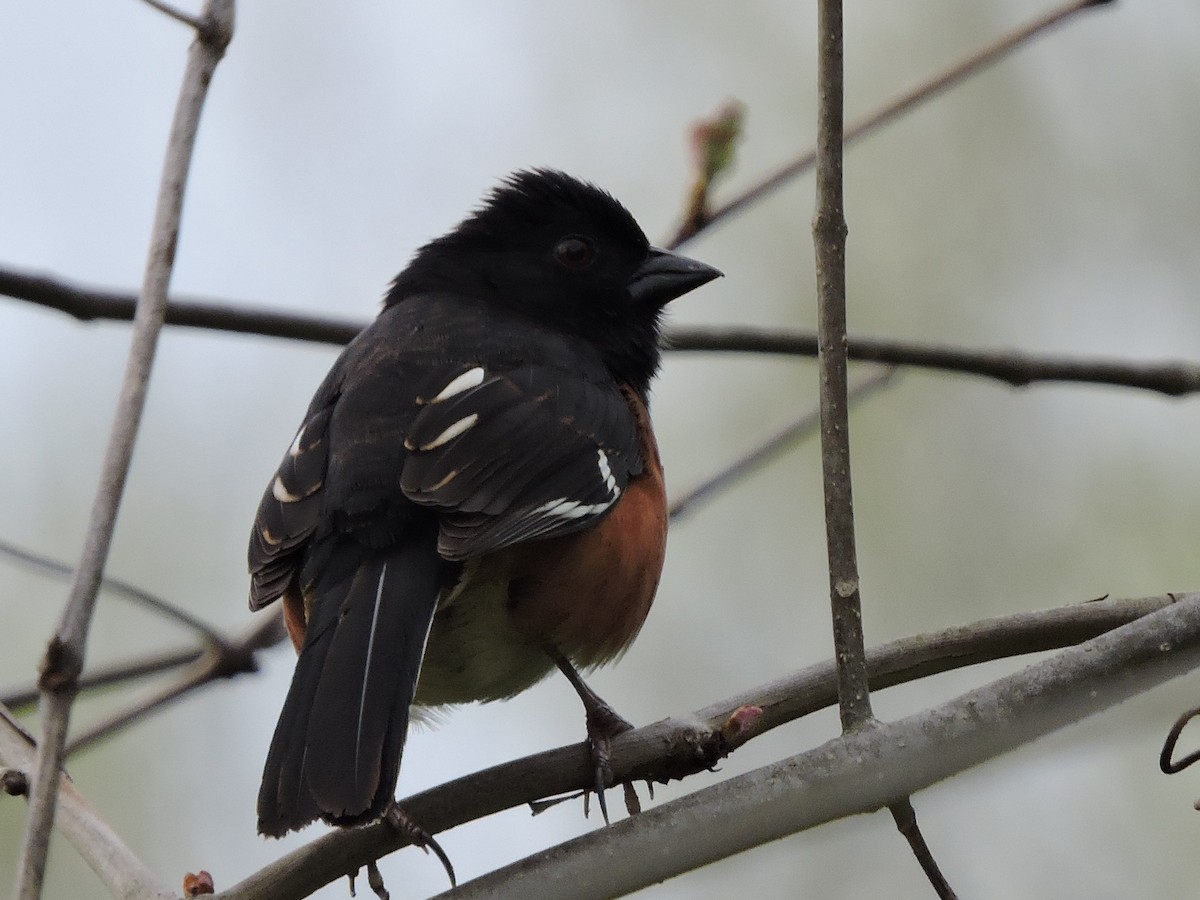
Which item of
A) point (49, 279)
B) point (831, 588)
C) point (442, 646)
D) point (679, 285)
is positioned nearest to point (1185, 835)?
point (679, 285)

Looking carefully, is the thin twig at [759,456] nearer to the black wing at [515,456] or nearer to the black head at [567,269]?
the black wing at [515,456]

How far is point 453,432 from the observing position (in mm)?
2984

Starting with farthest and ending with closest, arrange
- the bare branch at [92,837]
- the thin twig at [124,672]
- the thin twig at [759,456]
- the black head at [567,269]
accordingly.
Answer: the black head at [567,269], the thin twig at [759,456], the thin twig at [124,672], the bare branch at [92,837]

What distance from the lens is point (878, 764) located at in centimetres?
198

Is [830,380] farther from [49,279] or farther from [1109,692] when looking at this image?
[49,279]

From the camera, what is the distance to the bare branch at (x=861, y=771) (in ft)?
6.29

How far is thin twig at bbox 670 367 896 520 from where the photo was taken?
11.1 ft

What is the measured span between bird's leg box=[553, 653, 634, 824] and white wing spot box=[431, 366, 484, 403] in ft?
1.99

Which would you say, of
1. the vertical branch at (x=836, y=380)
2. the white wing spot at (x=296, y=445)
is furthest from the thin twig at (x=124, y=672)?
the vertical branch at (x=836, y=380)

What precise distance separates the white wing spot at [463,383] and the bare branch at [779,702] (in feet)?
3.18

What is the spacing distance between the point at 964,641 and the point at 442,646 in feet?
3.65

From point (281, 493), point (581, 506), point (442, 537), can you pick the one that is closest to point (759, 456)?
point (581, 506)

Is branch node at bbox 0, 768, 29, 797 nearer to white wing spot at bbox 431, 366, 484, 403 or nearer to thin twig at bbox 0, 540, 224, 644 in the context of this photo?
thin twig at bbox 0, 540, 224, 644

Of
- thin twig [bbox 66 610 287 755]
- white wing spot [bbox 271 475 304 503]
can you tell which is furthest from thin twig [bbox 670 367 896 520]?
thin twig [bbox 66 610 287 755]
